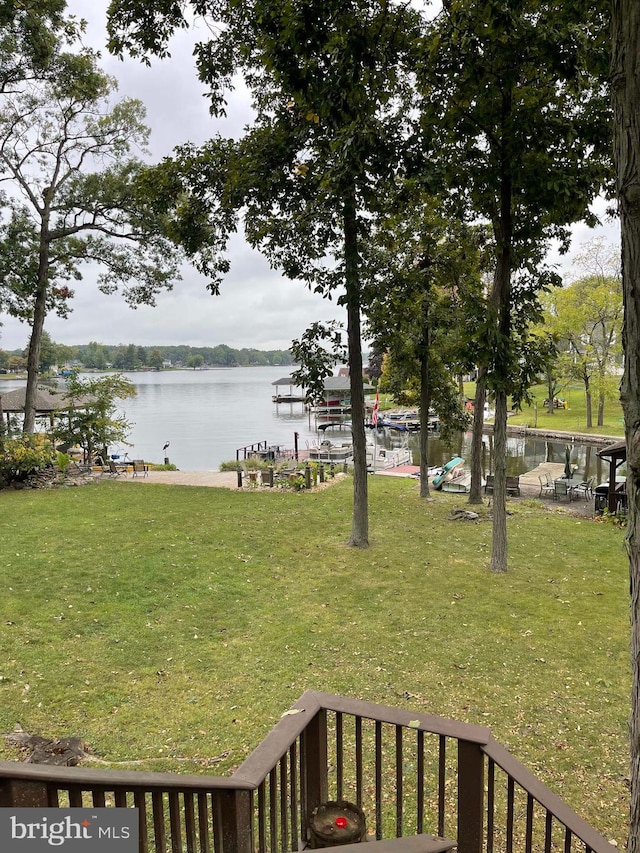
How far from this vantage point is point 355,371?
30.0 feet

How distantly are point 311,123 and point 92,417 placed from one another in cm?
1432

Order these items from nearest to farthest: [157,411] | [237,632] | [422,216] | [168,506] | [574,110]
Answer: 1. [237,632]
2. [574,110]
3. [422,216]
4. [168,506]
5. [157,411]

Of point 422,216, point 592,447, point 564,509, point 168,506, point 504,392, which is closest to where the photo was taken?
point 504,392

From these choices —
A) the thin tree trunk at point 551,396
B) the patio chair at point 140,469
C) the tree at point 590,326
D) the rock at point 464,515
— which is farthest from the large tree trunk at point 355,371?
the thin tree trunk at point 551,396

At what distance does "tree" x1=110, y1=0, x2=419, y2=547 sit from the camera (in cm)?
415

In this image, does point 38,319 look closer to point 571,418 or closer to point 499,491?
point 499,491

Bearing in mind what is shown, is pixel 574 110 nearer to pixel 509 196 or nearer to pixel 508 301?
pixel 509 196

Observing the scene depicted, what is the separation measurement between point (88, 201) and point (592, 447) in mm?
27698

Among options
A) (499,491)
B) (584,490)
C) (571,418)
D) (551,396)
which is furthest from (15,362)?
(499,491)

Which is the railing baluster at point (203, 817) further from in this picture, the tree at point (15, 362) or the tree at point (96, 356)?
the tree at point (96, 356)

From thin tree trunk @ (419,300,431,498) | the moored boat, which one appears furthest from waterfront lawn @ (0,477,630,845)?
the moored boat

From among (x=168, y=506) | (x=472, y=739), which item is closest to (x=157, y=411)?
(x=168, y=506)

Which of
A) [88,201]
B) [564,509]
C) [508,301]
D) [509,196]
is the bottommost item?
[564,509]

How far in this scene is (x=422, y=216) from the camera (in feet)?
35.2
